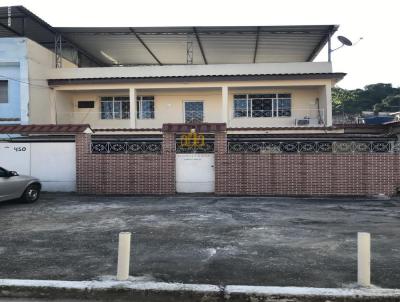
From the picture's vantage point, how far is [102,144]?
49.8ft

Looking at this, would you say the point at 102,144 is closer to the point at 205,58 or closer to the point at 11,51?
the point at 11,51

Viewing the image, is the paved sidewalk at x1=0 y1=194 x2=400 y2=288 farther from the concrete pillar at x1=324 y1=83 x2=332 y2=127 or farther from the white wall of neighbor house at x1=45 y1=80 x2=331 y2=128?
the white wall of neighbor house at x1=45 y1=80 x2=331 y2=128

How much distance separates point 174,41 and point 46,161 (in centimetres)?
1112

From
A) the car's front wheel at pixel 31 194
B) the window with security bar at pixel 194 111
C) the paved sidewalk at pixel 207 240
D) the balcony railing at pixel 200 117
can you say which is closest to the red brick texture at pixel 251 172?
the paved sidewalk at pixel 207 240

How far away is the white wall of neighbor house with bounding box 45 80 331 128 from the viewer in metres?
22.5

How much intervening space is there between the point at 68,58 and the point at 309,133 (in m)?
15.5

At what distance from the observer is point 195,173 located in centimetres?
1486

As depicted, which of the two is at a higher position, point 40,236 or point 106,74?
point 106,74

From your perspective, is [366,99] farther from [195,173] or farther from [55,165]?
[55,165]

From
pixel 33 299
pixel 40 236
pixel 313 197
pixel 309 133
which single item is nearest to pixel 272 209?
pixel 313 197

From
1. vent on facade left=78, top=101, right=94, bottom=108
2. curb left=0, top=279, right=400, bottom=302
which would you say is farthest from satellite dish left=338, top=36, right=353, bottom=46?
curb left=0, top=279, right=400, bottom=302

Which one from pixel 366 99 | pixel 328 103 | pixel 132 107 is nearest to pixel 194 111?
pixel 132 107

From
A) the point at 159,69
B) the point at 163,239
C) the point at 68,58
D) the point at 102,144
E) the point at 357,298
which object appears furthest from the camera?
the point at 68,58

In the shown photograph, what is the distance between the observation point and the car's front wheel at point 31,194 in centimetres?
1273
